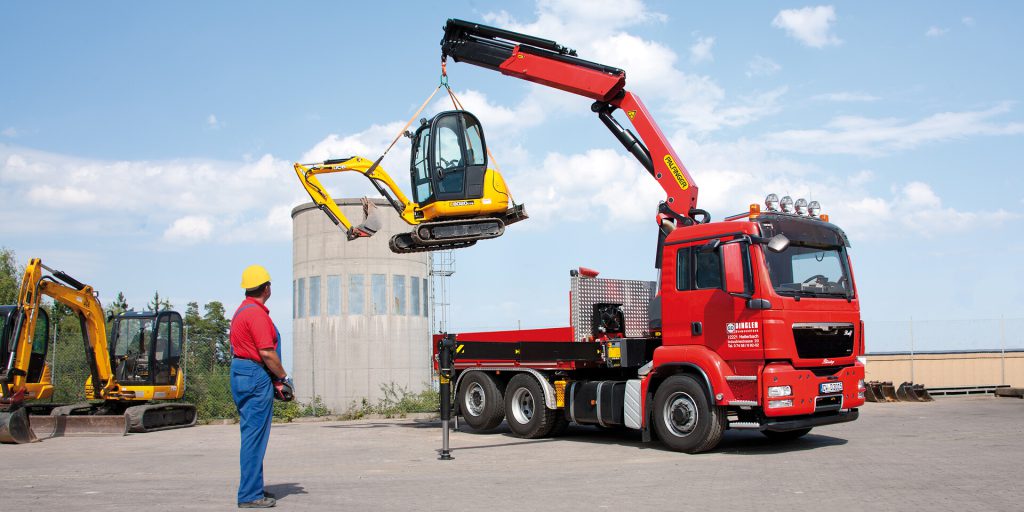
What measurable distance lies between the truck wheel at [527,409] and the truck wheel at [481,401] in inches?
7.9

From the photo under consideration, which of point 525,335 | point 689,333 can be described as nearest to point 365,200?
point 525,335

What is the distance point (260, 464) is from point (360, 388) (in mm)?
23473

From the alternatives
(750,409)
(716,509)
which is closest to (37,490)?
(716,509)

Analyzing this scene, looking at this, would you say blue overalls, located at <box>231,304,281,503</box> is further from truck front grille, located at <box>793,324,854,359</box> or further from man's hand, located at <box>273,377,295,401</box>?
truck front grille, located at <box>793,324,854,359</box>

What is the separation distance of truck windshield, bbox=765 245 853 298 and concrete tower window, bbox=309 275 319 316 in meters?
22.3

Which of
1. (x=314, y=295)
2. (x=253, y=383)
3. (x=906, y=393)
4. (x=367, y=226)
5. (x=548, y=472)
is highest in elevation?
(x=367, y=226)

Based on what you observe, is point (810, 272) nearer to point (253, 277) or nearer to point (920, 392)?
point (253, 277)

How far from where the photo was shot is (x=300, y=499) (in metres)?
7.96

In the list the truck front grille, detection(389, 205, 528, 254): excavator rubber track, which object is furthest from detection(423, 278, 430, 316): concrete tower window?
the truck front grille

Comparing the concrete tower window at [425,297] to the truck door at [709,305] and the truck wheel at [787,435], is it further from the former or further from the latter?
the truck door at [709,305]

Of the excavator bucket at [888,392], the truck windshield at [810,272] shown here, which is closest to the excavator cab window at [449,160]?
the truck windshield at [810,272]

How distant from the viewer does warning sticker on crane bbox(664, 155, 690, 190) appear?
1370cm

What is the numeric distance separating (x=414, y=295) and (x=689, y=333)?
20850 mm

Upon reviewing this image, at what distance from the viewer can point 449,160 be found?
14367 mm
